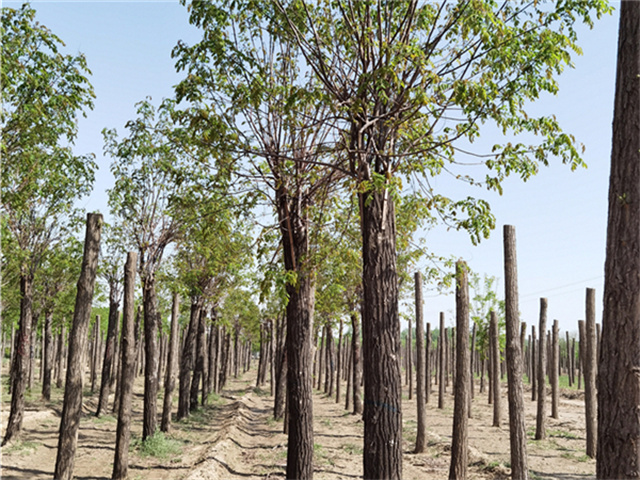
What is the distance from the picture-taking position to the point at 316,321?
25.9 metres

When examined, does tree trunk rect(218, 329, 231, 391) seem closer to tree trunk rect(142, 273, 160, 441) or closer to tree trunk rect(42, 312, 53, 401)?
tree trunk rect(42, 312, 53, 401)

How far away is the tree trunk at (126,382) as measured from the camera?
11164 millimetres

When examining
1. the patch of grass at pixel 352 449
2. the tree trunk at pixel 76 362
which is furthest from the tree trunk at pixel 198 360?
the tree trunk at pixel 76 362

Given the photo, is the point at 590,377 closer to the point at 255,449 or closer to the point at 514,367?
the point at 514,367

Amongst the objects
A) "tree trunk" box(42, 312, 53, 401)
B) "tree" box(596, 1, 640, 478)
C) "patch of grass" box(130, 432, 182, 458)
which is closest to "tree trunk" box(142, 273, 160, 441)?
"patch of grass" box(130, 432, 182, 458)

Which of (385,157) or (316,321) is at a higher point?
(385,157)

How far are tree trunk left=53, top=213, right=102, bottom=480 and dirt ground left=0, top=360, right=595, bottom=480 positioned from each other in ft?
7.64

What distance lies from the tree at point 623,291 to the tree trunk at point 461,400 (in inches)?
209

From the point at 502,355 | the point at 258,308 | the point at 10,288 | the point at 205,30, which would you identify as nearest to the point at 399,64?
the point at 205,30

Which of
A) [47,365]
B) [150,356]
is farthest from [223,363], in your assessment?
[150,356]

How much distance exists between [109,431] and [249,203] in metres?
11.3

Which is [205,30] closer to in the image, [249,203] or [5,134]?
[249,203]

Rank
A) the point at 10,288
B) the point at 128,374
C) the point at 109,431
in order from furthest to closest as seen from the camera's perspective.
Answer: the point at 10,288, the point at 109,431, the point at 128,374

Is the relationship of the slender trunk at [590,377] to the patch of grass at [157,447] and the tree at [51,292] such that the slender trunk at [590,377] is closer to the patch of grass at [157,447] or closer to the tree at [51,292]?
the patch of grass at [157,447]
